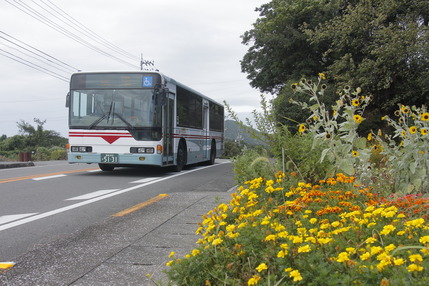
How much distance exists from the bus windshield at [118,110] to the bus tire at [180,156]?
7.19ft

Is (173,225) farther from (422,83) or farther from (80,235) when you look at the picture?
(422,83)

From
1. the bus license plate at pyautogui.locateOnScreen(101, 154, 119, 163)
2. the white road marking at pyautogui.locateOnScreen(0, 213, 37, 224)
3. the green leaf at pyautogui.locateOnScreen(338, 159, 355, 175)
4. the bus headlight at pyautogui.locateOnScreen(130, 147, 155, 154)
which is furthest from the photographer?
the bus license plate at pyautogui.locateOnScreen(101, 154, 119, 163)

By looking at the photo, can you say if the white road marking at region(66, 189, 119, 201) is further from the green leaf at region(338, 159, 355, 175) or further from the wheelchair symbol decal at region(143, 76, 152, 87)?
the green leaf at region(338, 159, 355, 175)

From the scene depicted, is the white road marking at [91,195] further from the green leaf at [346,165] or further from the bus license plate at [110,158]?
the green leaf at [346,165]

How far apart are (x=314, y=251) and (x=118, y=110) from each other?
1040 cm

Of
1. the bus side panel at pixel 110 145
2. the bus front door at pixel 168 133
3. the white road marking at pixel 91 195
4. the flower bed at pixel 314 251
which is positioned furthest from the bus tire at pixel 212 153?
the flower bed at pixel 314 251

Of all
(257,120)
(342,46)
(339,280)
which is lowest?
(339,280)

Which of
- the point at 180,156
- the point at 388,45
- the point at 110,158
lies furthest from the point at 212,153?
the point at 388,45

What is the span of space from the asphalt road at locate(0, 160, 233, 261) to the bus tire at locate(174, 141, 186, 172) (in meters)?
2.52

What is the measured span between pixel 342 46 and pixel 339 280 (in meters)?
21.1

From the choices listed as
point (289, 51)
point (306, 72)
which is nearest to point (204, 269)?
point (306, 72)

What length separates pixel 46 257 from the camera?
3.72 m

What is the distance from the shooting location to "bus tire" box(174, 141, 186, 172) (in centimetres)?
1398

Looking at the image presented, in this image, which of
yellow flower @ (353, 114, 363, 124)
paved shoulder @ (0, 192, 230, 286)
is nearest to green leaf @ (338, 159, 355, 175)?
yellow flower @ (353, 114, 363, 124)
